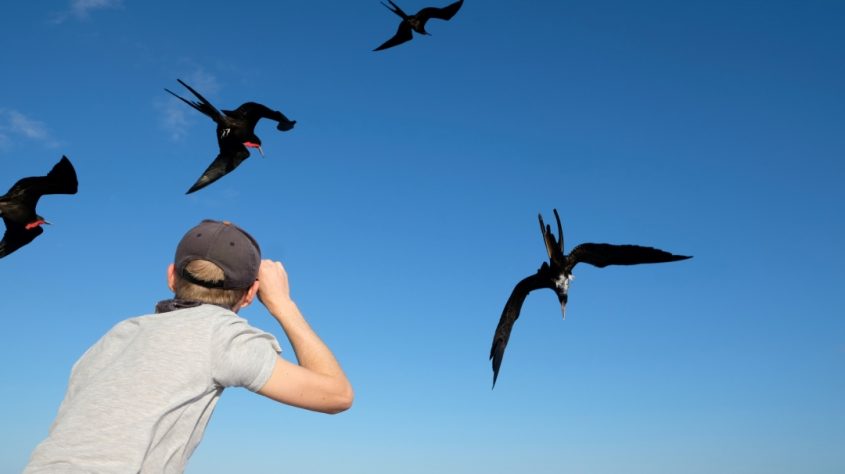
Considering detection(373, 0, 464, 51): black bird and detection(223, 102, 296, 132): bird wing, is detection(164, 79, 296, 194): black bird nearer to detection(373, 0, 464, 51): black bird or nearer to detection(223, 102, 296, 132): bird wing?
detection(223, 102, 296, 132): bird wing

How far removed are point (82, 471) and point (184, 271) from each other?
0.85 m

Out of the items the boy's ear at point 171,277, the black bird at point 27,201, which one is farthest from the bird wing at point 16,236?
the boy's ear at point 171,277

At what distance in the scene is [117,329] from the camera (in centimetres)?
305

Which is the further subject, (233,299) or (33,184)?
(33,184)

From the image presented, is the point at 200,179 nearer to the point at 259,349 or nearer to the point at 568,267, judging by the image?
the point at 568,267

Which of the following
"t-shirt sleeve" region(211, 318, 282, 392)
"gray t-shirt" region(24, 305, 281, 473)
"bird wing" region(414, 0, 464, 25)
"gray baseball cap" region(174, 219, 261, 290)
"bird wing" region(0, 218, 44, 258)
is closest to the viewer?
"gray t-shirt" region(24, 305, 281, 473)

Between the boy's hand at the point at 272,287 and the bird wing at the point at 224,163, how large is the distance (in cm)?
1165

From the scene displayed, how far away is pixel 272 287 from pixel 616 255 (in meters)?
8.78

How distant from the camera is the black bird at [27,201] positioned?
13867 mm

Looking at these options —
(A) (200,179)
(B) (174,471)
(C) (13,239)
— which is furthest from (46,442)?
(C) (13,239)

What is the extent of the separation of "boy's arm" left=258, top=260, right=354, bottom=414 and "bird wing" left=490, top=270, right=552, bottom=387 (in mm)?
9837

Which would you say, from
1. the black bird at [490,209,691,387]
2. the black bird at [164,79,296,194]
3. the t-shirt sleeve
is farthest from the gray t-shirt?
the black bird at [164,79,296,194]

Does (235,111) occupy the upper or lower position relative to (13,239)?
upper

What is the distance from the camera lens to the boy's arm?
2.85m
